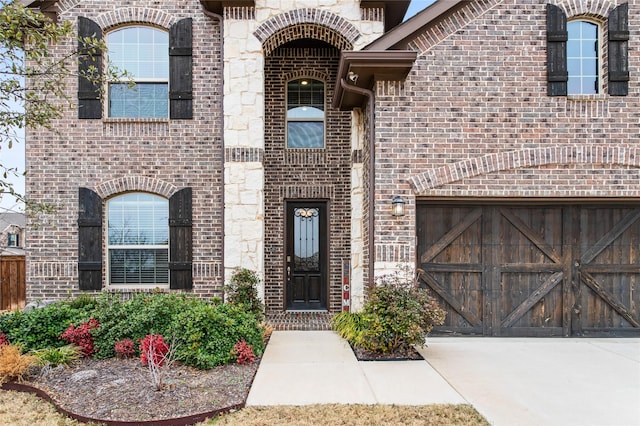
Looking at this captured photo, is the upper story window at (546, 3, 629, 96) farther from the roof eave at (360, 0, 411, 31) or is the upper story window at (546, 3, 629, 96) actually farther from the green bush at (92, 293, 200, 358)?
the green bush at (92, 293, 200, 358)

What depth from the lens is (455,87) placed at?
646 centimetres

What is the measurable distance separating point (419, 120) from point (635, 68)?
352cm

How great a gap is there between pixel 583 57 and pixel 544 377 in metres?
5.10

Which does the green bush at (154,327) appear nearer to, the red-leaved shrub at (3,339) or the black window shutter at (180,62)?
the red-leaved shrub at (3,339)

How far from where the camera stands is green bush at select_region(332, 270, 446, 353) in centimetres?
565

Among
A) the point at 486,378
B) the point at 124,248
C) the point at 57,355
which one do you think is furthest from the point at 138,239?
the point at 486,378

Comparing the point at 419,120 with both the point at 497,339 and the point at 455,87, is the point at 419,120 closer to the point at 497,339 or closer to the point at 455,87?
the point at 455,87

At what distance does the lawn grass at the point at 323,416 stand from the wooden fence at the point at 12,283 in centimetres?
596

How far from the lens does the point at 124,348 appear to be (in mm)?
5562

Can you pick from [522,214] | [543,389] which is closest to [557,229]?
[522,214]

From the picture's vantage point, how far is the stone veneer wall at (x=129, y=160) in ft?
25.8

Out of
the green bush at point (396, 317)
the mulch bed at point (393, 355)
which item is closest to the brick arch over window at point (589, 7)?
the green bush at point (396, 317)

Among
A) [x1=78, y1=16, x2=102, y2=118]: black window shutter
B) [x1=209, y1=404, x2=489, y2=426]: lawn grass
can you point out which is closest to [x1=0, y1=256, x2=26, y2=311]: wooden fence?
[x1=78, y1=16, x2=102, y2=118]: black window shutter

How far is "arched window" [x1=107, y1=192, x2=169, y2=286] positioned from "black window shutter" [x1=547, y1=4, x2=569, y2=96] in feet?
23.3
